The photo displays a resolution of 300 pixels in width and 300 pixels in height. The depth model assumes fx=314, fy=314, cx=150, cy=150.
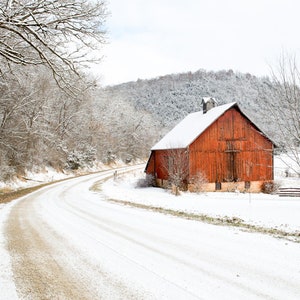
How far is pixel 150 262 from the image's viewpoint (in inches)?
217

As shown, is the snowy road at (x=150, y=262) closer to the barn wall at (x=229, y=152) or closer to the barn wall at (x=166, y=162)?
the barn wall at (x=166, y=162)

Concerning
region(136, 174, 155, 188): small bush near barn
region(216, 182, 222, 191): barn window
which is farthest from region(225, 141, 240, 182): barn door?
region(136, 174, 155, 188): small bush near barn

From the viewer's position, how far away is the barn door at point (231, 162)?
31.0 metres

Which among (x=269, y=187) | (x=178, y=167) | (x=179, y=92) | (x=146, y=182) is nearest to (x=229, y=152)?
(x=269, y=187)

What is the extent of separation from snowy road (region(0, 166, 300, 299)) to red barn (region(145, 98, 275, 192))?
2012 cm

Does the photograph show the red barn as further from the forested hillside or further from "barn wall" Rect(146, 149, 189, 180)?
the forested hillside

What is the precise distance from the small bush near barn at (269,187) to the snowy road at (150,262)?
24955 millimetres

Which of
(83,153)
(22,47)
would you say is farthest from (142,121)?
(22,47)

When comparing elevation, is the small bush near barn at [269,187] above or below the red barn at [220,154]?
below

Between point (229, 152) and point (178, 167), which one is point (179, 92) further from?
point (178, 167)

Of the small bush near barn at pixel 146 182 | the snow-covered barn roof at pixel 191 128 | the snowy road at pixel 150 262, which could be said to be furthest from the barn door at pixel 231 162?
the snowy road at pixel 150 262

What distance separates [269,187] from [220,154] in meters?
6.35

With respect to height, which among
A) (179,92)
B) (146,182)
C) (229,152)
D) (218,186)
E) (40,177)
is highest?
(179,92)

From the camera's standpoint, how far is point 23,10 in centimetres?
708
